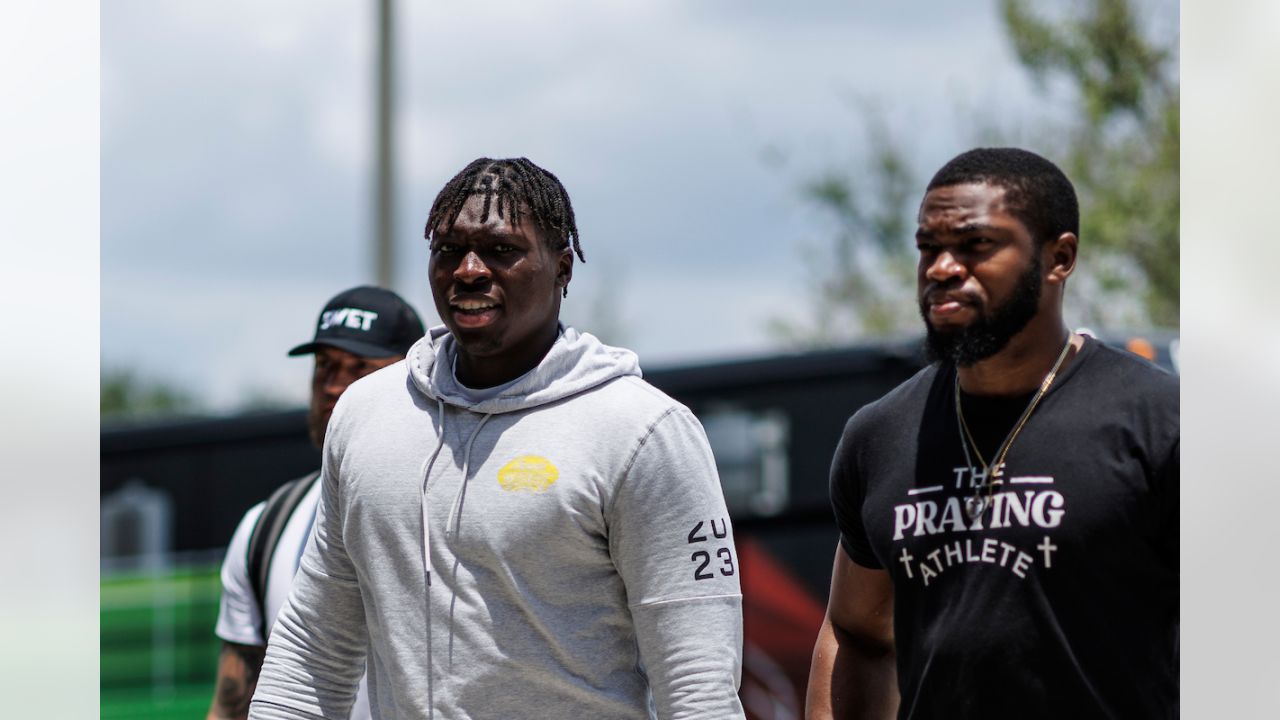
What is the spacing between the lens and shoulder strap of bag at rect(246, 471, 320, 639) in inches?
189

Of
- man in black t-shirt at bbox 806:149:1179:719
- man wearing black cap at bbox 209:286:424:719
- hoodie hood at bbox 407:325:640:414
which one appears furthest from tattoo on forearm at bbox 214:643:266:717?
man in black t-shirt at bbox 806:149:1179:719

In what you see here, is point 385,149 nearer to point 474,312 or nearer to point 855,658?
point 855,658

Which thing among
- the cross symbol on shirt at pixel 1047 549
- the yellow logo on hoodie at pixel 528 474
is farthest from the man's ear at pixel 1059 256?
the yellow logo on hoodie at pixel 528 474

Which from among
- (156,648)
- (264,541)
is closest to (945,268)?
(264,541)

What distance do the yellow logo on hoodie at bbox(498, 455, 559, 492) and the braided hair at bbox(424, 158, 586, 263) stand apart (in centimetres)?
44

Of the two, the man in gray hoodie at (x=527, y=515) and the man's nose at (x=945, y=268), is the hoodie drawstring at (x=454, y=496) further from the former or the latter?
the man's nose at (x=945, y=268)

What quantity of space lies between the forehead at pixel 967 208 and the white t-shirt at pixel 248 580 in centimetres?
205

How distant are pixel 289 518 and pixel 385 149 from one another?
7.58 metres

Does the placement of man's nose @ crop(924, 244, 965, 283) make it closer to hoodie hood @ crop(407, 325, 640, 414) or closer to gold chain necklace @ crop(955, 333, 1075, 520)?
gold chain necklace @ crop(955, 333, 1075, 520)

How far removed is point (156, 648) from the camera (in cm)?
1253

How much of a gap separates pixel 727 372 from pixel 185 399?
38806 mm

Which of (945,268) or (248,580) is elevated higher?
(945,268)

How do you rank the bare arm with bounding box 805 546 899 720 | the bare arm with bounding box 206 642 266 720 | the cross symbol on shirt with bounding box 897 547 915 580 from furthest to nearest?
the bare arm with bounding box 206 642 266 720 → the bare arm with bounding box 805 546 899 720 → the cross symbol on shirt with bounding box 897 547 915 580

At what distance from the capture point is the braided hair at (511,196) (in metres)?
3.36
